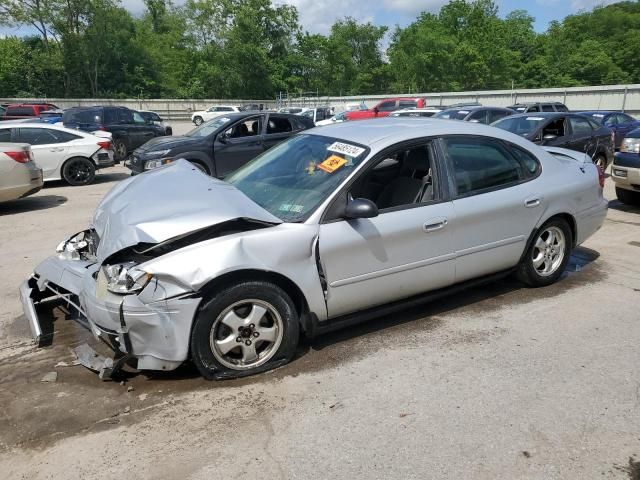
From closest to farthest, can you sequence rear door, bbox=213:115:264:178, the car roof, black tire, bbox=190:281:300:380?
black tire, bbox=190:281:300:380 < the car roof < rear door, bbox=213:115:264:178

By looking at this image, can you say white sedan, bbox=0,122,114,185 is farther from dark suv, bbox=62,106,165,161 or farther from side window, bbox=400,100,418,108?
side window, bbox=400,100,418,108

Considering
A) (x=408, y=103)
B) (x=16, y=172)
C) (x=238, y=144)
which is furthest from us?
(x=408, y=103)

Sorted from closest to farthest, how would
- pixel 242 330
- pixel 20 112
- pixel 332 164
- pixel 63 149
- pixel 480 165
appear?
pixel 242 330 < pixel 332 164 < pixel 480 165 < pixel 63 149 < pixel 20 112

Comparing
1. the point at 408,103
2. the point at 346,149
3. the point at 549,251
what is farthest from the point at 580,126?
the point at 408,103

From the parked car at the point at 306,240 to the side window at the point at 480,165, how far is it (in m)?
0.02

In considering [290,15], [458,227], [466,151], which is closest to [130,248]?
[458,227]

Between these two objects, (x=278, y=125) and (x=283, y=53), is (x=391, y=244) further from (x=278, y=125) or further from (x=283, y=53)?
(x=283, y=53)

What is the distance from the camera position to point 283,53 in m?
69.7

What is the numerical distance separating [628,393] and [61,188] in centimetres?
1225

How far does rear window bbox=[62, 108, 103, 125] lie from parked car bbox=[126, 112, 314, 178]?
755 centimetres

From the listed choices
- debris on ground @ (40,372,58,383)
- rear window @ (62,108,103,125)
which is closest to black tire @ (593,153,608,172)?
debris on ground @ (40,372,58,383)

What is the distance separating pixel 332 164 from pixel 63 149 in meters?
10.5

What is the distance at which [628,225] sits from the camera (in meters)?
7.93

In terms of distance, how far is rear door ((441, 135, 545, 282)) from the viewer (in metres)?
4.37
